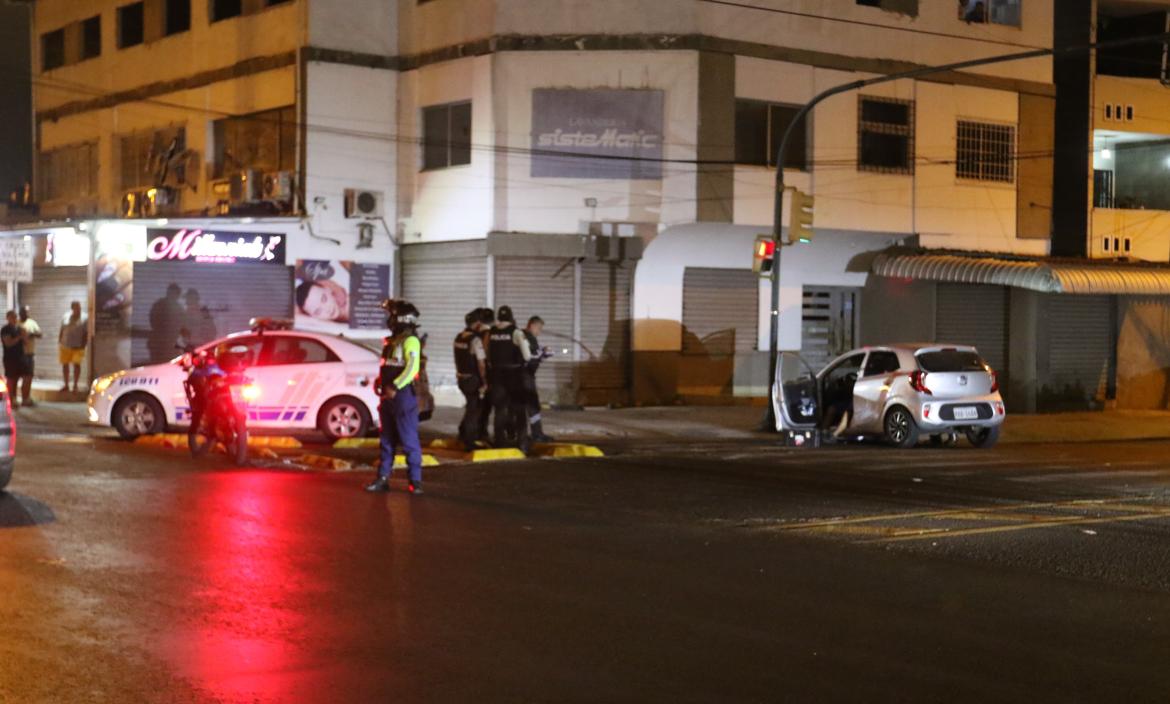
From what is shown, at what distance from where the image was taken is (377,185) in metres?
27.7

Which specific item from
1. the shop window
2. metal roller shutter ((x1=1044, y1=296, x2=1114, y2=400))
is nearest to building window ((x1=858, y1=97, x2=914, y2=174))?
metal roller shutter ((x1=1044, y1=296, x2=1114, y2=400))

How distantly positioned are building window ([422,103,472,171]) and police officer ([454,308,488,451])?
9.23m

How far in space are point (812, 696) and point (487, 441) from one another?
12.2 m

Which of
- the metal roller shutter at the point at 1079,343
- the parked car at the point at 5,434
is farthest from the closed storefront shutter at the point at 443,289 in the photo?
the parked car at the point at 5,434

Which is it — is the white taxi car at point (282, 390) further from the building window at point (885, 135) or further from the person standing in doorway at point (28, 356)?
the building window at point (885, 135)

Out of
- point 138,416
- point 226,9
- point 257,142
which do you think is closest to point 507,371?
point 138,416

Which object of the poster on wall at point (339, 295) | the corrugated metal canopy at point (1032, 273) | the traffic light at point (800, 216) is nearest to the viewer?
the traffic light at point (800, 216)

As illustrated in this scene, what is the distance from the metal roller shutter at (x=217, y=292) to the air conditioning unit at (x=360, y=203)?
169cm

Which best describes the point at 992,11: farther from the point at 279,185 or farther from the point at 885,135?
the point at 279,185

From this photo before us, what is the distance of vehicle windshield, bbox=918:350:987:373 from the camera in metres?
19.3

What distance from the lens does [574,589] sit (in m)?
8.77

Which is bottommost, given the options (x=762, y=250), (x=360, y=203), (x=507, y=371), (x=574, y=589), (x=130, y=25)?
(x=574, y=589)

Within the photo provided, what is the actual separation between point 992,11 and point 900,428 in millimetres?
13402

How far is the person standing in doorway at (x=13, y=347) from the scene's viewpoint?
23062mm
